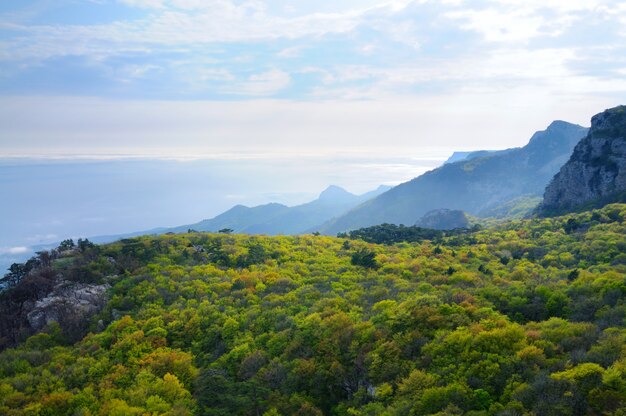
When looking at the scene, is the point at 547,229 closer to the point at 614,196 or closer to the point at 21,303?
the point at 614,196

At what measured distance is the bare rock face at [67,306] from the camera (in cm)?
5003

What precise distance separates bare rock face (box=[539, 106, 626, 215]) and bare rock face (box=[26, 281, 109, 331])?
377 feet

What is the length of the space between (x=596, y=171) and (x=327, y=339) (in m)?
118

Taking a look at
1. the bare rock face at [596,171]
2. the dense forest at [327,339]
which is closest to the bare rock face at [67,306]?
the dense forest at [327,339]

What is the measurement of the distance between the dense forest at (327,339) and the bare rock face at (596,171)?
188ft

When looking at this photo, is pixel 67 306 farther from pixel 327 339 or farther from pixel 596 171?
pixel 596 171

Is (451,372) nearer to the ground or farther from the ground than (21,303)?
nearer to the ground

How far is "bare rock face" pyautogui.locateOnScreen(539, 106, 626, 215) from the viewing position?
4479 inches

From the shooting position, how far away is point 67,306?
5075 cm

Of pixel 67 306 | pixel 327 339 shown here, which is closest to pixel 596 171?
pixel 327 339

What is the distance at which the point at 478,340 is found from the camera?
2981 cm

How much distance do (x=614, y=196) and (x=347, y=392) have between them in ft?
349

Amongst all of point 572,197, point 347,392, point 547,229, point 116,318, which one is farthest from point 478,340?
point 572,197

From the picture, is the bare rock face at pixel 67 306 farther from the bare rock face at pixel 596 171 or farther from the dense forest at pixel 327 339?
the bare rock face at pixel 596 171
